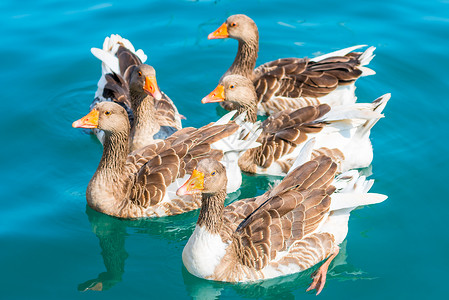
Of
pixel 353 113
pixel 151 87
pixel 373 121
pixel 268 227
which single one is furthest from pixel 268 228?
pixel 151 87

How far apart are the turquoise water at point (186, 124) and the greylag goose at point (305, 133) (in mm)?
437

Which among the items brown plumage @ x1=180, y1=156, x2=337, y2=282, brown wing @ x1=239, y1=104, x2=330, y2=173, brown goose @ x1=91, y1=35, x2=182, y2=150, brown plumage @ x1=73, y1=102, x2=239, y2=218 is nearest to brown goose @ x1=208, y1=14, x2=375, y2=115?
brown wing @ x1=239, y1=104, x2=330, y2=173

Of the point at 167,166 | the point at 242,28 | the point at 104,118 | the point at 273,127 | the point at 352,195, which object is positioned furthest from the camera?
the point at 242,28

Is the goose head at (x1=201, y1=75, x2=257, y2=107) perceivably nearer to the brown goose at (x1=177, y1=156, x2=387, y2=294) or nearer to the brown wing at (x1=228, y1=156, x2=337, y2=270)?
the brown goose at (x1=177, y1=156, x2=387, y2=294)

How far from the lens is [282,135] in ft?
32.6

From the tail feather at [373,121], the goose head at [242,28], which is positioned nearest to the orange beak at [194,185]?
the tail feather at [373,121]

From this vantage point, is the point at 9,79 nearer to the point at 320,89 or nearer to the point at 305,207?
the point at 320,89

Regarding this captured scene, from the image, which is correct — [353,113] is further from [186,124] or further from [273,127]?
[186,124]

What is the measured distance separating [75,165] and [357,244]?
16.1 ft

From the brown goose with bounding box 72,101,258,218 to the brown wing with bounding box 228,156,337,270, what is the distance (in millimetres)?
1472

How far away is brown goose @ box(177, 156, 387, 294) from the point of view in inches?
303

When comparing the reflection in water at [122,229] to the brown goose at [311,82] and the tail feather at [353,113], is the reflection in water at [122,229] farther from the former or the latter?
the brown goose at [311,82]

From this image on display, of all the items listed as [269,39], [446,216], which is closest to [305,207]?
[446,216]

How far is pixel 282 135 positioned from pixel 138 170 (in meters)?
2.38
